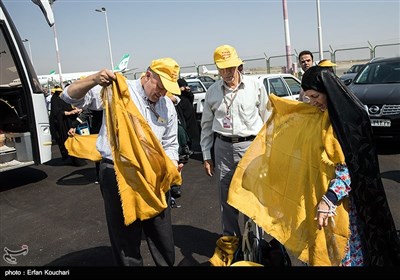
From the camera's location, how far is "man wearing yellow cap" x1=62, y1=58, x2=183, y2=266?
6.88 ft

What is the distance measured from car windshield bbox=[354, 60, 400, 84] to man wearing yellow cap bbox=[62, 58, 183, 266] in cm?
664

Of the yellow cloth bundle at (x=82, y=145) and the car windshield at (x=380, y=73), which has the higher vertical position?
the car windshield at (x=380, y=73)

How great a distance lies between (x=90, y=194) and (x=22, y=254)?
192 centimetres

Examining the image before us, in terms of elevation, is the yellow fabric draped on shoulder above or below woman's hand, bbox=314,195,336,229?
above

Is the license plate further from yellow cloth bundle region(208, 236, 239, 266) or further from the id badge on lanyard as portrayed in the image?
yellow cloth bundle region(208, 236, 239, 266)

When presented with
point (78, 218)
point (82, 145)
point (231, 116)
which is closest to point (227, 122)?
point (231, 116)

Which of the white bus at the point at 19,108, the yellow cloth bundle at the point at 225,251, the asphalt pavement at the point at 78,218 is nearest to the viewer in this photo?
the yellow cloth bundle at the point at 225,251

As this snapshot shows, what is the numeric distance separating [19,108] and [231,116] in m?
5.01

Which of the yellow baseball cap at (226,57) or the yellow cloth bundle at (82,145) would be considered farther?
the yellow cloth bundle at (82,145)

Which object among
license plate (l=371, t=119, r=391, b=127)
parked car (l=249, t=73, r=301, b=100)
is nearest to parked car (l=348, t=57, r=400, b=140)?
license plate (l=371, t=119, r=391, b=127)

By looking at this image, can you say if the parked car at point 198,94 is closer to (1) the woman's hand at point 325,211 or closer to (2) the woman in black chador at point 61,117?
(2) the woman in black chador at point 61,117

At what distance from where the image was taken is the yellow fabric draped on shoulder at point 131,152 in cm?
209

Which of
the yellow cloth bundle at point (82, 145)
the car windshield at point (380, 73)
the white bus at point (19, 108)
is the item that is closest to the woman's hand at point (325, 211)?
the yellow cloth bundle at point (82, 145)

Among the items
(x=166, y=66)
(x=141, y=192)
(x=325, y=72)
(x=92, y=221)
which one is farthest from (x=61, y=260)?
(x=325, y=72)
